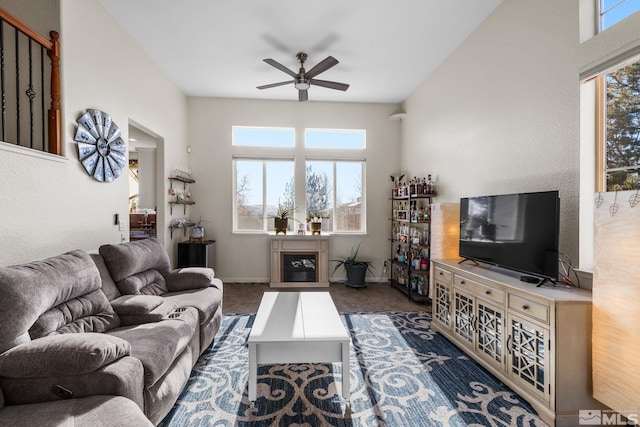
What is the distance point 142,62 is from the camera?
3756mm

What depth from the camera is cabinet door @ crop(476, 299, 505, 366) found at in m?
2.30

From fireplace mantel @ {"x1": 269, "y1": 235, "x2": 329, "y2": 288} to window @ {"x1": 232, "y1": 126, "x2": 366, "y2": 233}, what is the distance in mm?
399

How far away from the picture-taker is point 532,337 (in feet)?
6.62

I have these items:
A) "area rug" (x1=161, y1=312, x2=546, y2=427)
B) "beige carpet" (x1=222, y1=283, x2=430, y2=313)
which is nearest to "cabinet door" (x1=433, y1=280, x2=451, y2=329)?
"area rug" (x1=161, y1=312, x2=546, y2=427)

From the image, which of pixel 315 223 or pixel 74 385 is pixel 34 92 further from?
pixel 315 223

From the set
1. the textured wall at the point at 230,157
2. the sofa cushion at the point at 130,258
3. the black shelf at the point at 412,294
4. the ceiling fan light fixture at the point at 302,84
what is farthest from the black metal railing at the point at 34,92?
the black shelf at the point at 412,294

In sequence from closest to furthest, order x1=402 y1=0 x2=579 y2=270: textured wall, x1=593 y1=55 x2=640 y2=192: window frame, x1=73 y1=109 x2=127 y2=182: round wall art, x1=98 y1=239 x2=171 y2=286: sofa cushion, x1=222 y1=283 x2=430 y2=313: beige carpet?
x1=593 y1=55 x2=640 y2=192: window frame < x1=402 y1=0 x2=579 y2=270: textured wall < x1=98 y1=239 x2=171 y2=286: sofa cushion < x1=73 y1=109 x2=127 y2=182: round wall art < x1=222 y1=283 x2=430 y2=313: beige carpet

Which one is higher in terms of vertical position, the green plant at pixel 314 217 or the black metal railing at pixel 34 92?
the black metal railing at pixel 34 92

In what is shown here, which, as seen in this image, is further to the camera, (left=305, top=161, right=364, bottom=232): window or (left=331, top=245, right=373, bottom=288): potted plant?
(left=305, top=161, right=364, bottom=232): window

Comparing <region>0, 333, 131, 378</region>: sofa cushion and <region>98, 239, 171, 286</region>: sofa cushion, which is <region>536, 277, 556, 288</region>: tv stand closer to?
<region>0, 333, 131, 378</region>: sofa cushion

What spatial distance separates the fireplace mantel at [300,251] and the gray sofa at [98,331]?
7.63ft

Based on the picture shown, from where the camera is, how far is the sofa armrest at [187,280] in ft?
10.00

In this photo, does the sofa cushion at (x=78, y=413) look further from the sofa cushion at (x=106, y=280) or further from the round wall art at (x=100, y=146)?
the round wall art at (x=100, y=146)

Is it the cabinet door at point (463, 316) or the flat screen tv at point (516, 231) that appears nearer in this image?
the flat screen tv at point (516, 231)
